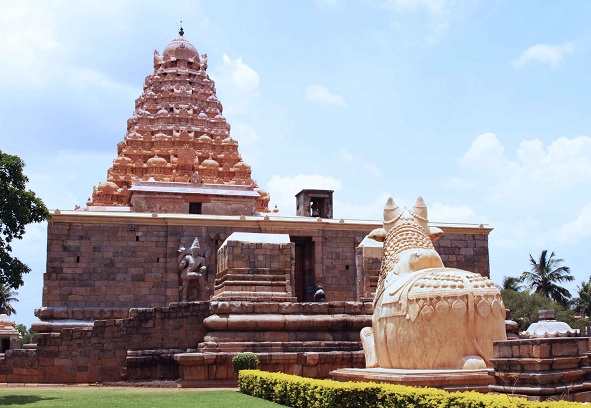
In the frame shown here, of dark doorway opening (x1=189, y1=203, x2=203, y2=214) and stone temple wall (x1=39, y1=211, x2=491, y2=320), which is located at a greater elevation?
dark doorway opening (x1=189, y1=203, x2=203, y2=214)

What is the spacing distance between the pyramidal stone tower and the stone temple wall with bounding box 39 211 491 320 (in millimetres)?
6634

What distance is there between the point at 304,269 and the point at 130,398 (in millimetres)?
14354

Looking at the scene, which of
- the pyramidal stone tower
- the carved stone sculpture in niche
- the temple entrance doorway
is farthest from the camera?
the pyramidal stone tower

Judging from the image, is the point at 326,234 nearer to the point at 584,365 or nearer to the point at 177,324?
the point at 177,324

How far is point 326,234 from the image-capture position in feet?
79.2

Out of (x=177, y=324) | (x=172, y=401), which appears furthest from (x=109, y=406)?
(x=177, y=324)

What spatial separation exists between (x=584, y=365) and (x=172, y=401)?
5.35 metres

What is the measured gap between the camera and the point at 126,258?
2238cm

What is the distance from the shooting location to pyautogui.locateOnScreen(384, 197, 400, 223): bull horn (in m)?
10.2

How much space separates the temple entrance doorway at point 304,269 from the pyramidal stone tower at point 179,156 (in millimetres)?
6644

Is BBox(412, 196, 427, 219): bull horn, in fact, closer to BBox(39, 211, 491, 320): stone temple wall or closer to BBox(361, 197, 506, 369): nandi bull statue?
BBox(361, 197, 506, 369): nandi bull statue

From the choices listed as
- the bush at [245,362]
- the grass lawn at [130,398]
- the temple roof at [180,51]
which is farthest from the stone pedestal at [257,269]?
the temple roof at [180,51]

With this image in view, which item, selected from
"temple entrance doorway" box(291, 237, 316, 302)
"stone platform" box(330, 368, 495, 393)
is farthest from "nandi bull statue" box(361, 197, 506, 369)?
"temple entrance doorway" box(291, 237, 316, 302)

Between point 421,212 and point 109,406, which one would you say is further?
point 421,212
